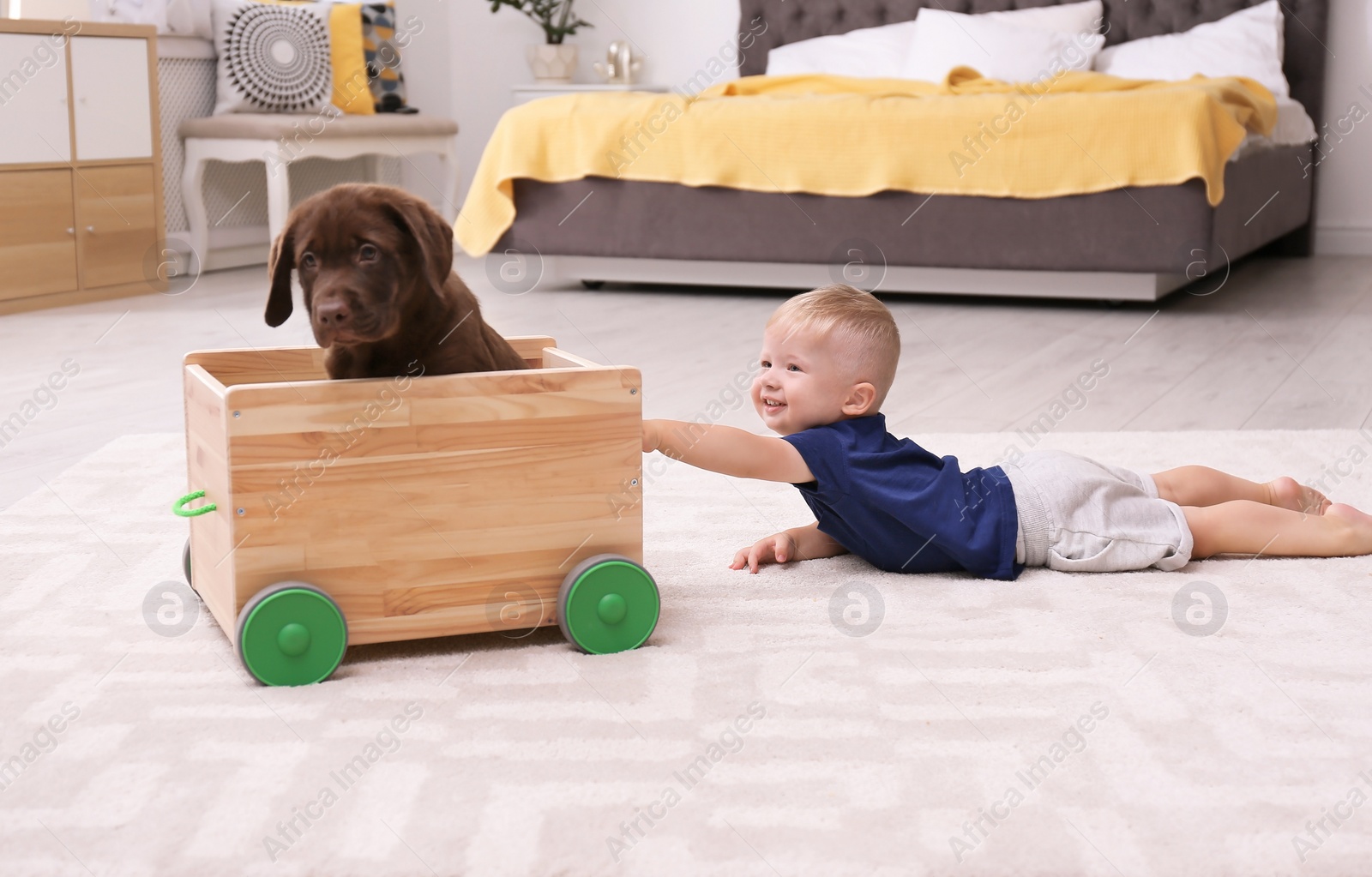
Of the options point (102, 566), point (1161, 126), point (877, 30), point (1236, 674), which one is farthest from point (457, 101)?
point (1236, 674)

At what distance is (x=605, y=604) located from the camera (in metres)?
1.29

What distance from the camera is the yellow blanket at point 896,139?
11.5 feet

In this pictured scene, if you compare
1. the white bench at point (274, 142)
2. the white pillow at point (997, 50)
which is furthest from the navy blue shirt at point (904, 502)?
the white pillow at point (997, 50)

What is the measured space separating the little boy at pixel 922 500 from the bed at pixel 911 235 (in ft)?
6.75

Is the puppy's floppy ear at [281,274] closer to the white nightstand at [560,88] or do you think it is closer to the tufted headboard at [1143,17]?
the white nightstand at [560,88]

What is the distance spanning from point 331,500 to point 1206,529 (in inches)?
41.1

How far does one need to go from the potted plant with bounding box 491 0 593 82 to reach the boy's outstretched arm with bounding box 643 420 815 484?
4.82m

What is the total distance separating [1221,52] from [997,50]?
797 millimetres

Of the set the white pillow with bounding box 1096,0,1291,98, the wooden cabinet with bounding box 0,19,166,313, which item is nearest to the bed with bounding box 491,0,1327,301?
the white pillow with bounding box 1096,0,1291,98

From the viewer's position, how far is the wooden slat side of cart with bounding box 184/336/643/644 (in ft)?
3.94

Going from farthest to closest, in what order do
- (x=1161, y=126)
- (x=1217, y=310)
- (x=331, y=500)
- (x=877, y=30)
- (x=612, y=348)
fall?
(x=877, y=30) → (x=1217, y=310) → (x=1161, y=126) → (x=612, y=348) → (x=331, y=500)

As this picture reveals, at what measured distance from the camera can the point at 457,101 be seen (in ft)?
20.5

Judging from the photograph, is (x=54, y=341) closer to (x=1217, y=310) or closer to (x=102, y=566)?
(x=102, y=566)

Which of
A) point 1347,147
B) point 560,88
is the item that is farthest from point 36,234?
point 1347,147
